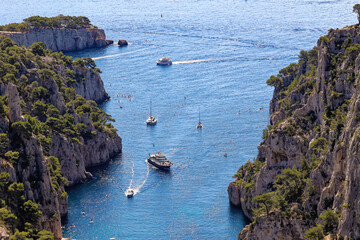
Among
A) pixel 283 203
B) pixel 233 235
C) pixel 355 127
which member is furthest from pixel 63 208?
pixel 355 127

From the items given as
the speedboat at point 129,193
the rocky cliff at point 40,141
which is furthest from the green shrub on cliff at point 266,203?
the speedboat at point 129,193

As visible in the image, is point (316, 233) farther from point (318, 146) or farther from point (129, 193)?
point (129, 193)

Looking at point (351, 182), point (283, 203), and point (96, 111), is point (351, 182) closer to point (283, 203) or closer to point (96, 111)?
point (283, 203)

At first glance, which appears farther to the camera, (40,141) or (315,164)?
(40,141)

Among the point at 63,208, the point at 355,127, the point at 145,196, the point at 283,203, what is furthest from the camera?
the point at 145,196

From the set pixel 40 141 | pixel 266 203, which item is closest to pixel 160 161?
pixel 40 141

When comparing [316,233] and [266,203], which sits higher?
[316,233]
